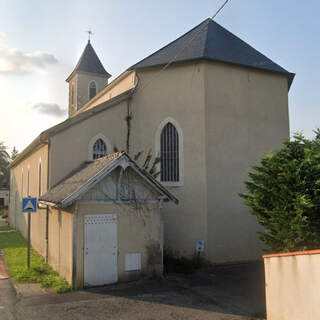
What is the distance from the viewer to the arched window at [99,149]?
15.5 metres

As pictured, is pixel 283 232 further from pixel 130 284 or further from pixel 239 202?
pixel 239 202

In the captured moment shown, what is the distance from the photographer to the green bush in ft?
30.0

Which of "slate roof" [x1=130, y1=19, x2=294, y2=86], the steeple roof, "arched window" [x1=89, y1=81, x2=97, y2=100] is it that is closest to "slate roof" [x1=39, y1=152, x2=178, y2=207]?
"slate roof" [x1=130, y1=19, x2=294, y2=86]

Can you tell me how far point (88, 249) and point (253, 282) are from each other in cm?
581

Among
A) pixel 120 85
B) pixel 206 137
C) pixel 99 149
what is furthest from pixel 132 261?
pixel 120 85

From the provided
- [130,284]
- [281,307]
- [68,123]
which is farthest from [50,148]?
[281,307]

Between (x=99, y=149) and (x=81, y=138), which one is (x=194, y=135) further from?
(x=81, y=138)

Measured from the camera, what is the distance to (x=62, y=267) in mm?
11820

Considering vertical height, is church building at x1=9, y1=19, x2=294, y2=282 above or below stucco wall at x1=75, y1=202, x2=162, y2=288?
above

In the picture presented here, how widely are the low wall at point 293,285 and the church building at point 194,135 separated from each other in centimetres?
644

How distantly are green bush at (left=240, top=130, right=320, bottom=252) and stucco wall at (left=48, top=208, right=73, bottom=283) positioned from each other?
5.99 metres

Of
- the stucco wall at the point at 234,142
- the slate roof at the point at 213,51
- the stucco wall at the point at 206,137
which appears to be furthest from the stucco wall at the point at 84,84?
the stucco wall at the point at 234,142

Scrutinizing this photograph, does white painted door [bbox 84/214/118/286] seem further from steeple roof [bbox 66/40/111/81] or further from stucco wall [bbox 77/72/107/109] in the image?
steeple roof [bbox 66/40/111/81]

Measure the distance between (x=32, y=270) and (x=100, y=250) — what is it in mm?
3470
